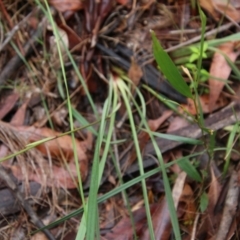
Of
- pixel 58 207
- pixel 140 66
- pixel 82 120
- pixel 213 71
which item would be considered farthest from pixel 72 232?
pixel 213 71

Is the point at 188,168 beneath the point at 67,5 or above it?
beneath

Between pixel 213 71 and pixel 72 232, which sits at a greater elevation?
pixel 213 71

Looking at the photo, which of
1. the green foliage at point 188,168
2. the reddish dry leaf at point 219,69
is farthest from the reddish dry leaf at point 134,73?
the green foliage at point 188,168

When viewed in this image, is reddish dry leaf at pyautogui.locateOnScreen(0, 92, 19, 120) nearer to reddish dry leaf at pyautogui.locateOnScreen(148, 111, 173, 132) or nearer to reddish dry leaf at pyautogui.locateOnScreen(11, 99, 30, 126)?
reddish dry leaf at pyautogui.locateOnScreen(11, 99, 30, 126)

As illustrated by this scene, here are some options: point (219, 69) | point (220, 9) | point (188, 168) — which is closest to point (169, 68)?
point (188, 168)

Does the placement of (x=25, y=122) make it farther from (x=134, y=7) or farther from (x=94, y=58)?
(x=134, y=7)

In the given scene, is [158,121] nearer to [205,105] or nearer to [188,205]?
[205,105]

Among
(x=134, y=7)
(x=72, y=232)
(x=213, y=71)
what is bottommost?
(x=72, y=232)
